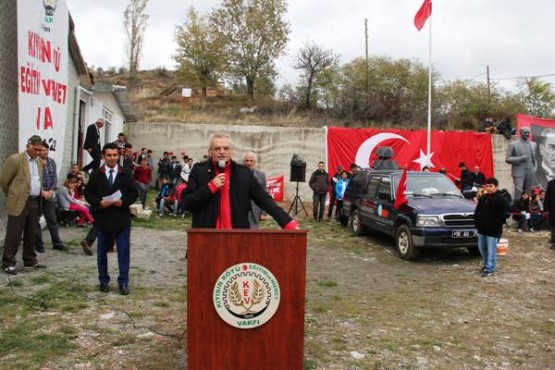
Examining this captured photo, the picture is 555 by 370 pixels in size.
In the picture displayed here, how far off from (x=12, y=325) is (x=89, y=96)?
1094 cm

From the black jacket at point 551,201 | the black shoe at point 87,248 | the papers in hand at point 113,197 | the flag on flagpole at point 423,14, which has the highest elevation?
the flag on flagpole at point 423,14

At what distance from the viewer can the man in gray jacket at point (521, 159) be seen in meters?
13.1

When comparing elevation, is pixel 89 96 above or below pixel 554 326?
above

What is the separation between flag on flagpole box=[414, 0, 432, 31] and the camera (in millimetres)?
17594

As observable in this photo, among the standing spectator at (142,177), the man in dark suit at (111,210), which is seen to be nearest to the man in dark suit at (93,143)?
the standing spectator at (142,177)

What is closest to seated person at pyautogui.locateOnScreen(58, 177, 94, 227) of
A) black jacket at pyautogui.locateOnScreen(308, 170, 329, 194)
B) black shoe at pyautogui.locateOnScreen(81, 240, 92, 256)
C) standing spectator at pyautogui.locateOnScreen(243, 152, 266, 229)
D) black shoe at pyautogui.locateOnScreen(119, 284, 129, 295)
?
black shoe at pyautogui.locateOnScreen(81, 240, 92, 256)

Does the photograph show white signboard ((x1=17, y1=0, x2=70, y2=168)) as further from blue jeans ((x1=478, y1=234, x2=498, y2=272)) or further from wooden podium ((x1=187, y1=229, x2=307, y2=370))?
blue jeans ((x1=478, y1=234, x2=498, y2=272))

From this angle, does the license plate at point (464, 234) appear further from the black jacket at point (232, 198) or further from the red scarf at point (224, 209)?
the red scarf at point (224, 209)

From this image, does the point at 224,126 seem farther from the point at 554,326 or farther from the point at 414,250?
the point at 554,326

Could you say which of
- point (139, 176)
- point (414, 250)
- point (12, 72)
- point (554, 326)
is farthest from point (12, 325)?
point (139, 176)

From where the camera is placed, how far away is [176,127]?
20969mm

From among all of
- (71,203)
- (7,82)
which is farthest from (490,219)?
(71,203)

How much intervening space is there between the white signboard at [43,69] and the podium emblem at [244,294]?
560cm

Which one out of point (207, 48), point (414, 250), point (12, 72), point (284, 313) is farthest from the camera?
point (207, 48)
